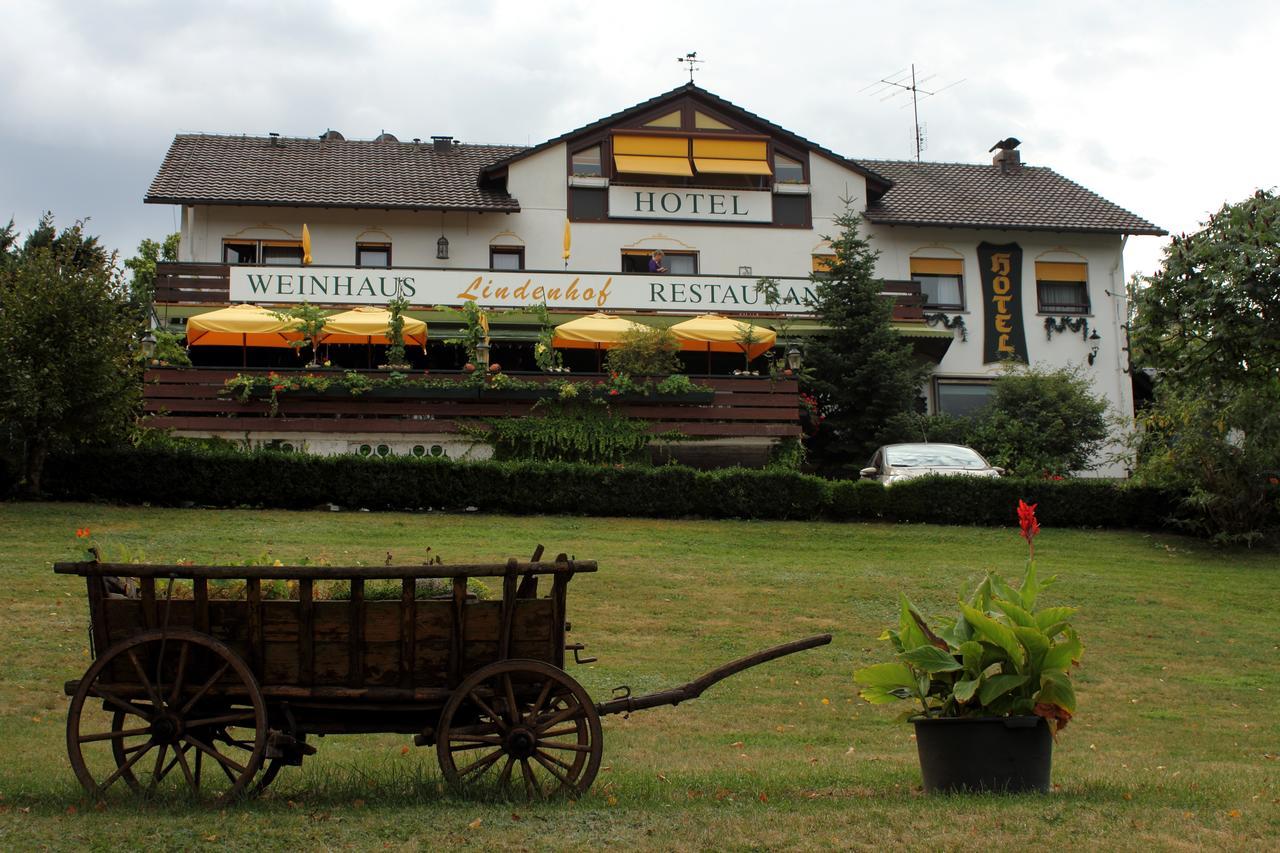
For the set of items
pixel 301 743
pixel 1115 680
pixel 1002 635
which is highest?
pixel 1002 635

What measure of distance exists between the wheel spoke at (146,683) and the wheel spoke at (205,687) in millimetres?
124

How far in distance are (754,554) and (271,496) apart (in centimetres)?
824

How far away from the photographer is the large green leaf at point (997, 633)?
23.8 ft

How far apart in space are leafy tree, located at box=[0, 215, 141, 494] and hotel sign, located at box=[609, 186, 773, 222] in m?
14.2

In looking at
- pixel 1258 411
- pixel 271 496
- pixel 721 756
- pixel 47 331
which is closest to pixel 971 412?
pixel 1258 411

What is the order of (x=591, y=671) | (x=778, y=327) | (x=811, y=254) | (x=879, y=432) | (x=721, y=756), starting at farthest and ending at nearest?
(x=811, y=254) → (x=778, y=327) → (x=879, y=432) → (x=591, y=671) → (x=721, y=756)

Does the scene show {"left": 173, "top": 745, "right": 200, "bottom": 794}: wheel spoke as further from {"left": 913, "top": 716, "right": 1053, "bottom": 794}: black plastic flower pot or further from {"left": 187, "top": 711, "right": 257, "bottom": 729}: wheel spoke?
{"left": 913, "top": 716, "right": 1053, "bottom": 794}: black plastic flower pot

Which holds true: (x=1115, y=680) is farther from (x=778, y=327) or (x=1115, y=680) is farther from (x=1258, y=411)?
(x=778, y=327)

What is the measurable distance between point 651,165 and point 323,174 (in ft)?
28.1

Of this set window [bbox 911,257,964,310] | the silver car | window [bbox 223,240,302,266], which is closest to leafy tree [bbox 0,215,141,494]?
window [bbox 223,240,302,266]

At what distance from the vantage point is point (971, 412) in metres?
31.5

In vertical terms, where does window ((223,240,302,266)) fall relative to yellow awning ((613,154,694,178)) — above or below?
below

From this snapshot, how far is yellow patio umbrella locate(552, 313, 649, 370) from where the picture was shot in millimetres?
27672

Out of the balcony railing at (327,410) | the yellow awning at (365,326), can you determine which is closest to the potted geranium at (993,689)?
the balcony railing at (327,410)
